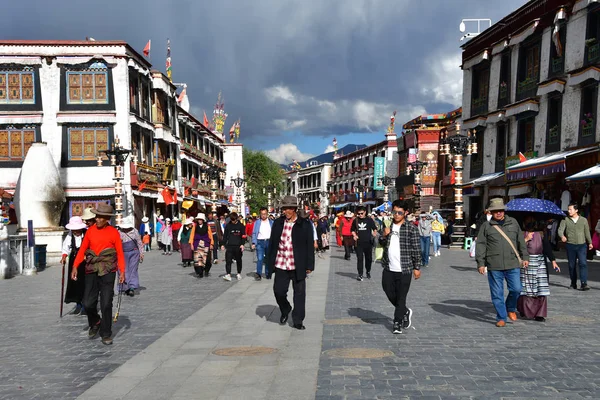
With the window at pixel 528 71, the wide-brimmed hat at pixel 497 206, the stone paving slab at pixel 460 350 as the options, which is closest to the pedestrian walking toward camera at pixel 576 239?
the stone paving slab at pixel 460 350

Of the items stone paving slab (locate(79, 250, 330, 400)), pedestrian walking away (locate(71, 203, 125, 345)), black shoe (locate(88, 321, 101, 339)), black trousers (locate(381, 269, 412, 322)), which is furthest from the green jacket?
black shoe (locate(88, 321, 101, 339))

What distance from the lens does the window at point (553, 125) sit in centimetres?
2425

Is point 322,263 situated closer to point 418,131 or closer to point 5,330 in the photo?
point 5,330

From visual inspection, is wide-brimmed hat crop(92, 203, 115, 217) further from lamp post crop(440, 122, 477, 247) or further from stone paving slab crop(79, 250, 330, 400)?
lamp post crop(440, 122, 477, 247)

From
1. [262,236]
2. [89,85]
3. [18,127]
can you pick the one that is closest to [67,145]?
[18,127]

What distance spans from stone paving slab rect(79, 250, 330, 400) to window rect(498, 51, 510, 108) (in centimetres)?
2287

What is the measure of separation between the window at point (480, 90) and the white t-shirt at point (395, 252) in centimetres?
2532

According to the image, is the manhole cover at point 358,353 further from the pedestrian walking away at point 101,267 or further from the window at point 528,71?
the window at point 528,71

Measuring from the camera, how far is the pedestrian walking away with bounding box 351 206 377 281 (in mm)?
14469

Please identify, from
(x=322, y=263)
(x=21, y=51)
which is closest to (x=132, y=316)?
(x=322, y=263)

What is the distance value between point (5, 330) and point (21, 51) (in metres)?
26.7

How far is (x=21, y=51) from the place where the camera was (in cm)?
3089

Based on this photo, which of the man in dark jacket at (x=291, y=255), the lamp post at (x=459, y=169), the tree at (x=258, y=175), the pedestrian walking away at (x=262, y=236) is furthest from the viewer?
the tree at (x=258, y=175)

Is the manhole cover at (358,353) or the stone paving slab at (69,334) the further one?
the manhole cover at (358,353)
